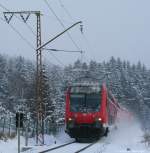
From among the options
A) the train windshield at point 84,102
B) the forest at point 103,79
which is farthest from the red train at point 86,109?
the forest at point 103,79

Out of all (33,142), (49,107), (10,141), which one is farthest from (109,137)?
(49,107)

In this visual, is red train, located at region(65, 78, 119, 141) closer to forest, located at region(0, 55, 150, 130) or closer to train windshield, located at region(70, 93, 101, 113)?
train windshield, located at region(70, 93, 101, 113)

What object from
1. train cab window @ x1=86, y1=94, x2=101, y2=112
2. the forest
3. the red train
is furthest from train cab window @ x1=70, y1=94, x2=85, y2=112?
the forest

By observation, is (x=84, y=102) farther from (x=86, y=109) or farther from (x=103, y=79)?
(x=103, y=79)

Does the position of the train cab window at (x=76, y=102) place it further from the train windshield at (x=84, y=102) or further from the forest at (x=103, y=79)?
the forest at (x=103, y=79)

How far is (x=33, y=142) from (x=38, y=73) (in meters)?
4.45

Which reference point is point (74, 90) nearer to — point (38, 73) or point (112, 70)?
point (38, 73)

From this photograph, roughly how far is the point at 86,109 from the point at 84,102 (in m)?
0.50

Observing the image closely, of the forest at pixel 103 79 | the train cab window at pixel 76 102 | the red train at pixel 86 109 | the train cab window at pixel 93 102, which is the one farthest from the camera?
the forest at pixel 103 79

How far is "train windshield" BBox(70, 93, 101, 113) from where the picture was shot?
3731 centimetres

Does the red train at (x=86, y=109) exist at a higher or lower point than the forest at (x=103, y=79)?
lower

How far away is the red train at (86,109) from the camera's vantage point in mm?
37094

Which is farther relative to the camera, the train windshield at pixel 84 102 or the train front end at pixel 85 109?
the train windshield at pixel 84 102

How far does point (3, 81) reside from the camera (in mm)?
116312
